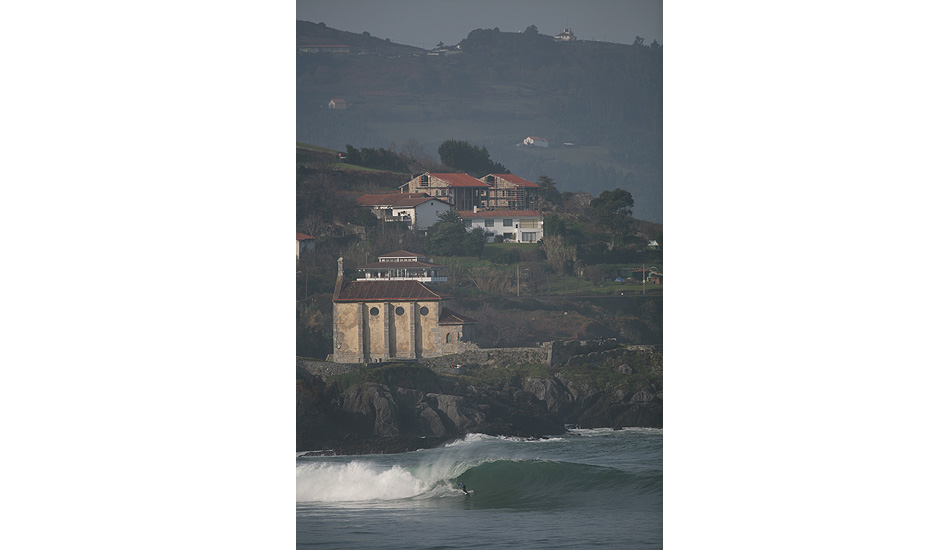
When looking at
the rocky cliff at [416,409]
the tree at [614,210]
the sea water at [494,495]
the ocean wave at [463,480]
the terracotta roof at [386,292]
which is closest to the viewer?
the sea water at [494,495]

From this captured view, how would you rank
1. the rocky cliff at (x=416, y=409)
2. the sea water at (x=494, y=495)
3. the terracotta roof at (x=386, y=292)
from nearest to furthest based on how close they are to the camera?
the sea water at (x=494, y=495) < the rocky cliff at (x=416, y=409) < the terracotta roof at (x=386, y=292)

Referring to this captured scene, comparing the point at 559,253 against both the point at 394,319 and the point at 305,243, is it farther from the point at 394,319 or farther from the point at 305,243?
the point at 305,243

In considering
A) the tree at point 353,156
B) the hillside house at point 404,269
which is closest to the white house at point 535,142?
the hillside house at point 404,269

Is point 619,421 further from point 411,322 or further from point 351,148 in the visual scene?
point 351,148

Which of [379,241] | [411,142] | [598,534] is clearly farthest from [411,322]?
[598,534]

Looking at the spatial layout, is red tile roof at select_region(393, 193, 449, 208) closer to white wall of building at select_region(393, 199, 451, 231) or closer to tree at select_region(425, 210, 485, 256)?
white wall of building at select_region(393, 199, 451, 231)

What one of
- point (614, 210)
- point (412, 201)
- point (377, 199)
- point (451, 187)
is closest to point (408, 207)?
point (412, 201)

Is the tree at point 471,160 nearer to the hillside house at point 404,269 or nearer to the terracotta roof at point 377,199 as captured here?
the terracotta roof at point 377,199
